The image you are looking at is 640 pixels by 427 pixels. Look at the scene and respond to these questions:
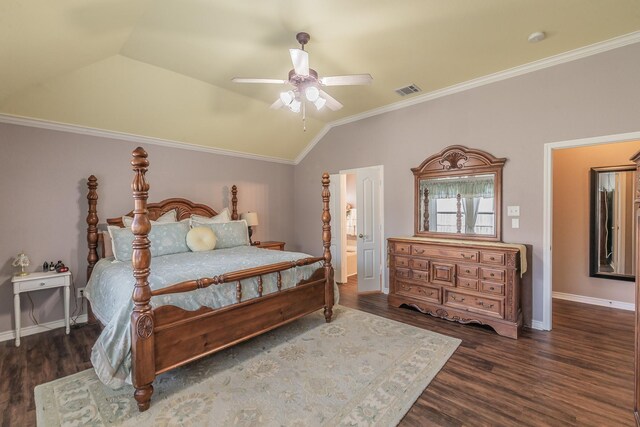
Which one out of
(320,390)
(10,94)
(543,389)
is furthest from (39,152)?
(543,389)

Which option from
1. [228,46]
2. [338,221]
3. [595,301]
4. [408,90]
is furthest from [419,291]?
[228,46]

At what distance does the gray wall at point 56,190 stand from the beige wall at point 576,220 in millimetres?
5792

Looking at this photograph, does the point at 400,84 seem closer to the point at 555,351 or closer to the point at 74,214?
the point at 555,351

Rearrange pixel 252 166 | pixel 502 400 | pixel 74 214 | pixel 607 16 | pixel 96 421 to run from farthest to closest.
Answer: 1. pixel 252 166
2. pixel 74 214
3. pixel 607 16
4. pixel 502 400
5. pixel 96 421

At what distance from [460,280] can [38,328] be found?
16.5 feet

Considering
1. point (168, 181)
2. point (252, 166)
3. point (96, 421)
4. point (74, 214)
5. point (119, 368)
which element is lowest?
point (96, 421)

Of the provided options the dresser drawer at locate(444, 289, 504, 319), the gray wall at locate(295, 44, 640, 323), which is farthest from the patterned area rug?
the gray wall at locate(295, 44, 640, 323)

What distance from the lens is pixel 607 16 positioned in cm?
252

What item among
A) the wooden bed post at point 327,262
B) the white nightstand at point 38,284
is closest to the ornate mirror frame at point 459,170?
the wooden bed post at point 327,262

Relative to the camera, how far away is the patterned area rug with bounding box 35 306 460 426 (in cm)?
198

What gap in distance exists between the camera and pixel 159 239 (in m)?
3.55

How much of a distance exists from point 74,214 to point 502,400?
485 cm

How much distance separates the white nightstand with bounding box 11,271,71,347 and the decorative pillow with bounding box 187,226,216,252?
131cm

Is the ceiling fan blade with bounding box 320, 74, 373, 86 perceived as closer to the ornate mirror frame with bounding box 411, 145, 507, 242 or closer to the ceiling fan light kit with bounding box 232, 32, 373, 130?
the ceiling fan light kit with bounding box 232, 32, 373, 130
